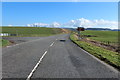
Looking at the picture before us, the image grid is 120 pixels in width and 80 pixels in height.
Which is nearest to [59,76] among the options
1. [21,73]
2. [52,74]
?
[52,74]

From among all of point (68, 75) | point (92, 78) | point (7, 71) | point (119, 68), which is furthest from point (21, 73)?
point (119, 68)

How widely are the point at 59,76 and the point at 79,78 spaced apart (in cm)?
80

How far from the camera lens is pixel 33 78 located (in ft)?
22.9

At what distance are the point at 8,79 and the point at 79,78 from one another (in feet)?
8.68

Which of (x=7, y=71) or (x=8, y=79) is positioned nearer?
(x=8, y=79)

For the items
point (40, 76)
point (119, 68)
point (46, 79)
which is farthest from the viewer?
point (119, 68)

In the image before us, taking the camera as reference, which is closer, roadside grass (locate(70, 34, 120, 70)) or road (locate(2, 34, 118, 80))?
road (locate(2, 34, 118, 80))

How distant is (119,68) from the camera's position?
30.6 ft

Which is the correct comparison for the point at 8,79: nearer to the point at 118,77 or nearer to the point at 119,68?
the point at 118,77

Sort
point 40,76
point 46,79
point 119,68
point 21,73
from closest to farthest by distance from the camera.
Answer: point 46,79 < point 40,76 < point 21,73 < point 119,68

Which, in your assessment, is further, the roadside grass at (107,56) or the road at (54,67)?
the roadside grass at (107,56)

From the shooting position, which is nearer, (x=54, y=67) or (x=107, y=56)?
(x=54, y=67)

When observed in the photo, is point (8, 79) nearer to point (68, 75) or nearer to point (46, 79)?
point (46, 79)

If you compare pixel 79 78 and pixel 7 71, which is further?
pixel 7 71
